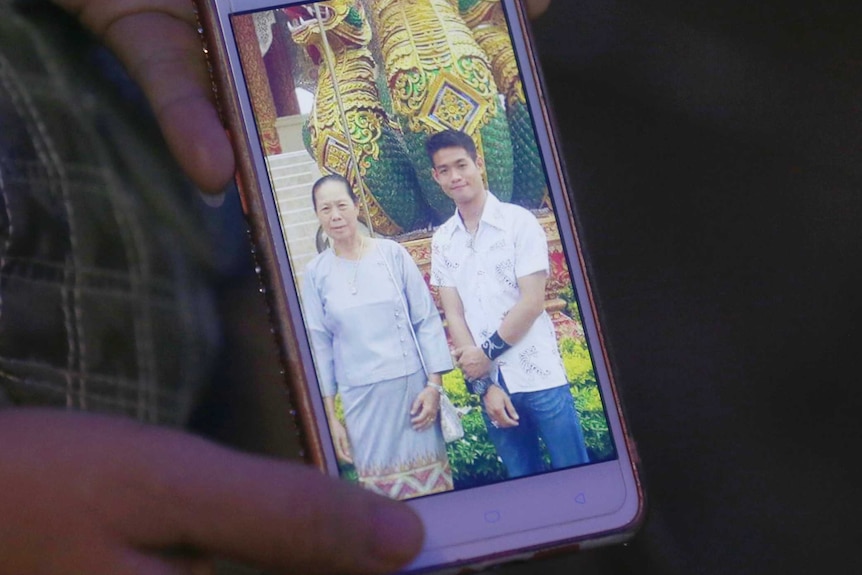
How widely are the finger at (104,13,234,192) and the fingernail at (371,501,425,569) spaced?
14cm

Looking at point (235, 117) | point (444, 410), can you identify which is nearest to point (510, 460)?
point (444, 410)

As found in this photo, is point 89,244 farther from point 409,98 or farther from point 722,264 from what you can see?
point 722,264

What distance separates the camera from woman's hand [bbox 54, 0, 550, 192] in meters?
0.31

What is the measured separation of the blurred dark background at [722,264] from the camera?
32 centimetres

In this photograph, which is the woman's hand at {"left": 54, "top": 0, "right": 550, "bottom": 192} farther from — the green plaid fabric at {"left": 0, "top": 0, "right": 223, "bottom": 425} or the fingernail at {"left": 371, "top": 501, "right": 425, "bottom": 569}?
the fingernail at {"left": 371, "top": 501, "right": 425, "bottom": 569}

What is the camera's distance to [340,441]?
31cm

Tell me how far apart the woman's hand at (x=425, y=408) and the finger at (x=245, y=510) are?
0.06 metres

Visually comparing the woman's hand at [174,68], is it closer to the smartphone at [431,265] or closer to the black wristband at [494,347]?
the smartphone at [431,265]

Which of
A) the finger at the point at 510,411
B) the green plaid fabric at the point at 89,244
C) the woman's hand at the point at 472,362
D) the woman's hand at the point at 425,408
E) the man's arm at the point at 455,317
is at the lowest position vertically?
the finger at the point at 510,411

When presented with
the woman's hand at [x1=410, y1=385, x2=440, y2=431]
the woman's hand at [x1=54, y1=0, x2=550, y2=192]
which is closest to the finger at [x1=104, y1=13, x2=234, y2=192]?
the woman's hand at [x1=54, y1=0, x2=550, y2=192]

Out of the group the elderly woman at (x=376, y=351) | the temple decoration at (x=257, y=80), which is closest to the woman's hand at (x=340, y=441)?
the elderly woman at (x=376, y=351)

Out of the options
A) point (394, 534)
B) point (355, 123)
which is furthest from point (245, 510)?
point (355, 123)

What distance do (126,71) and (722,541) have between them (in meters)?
0.30

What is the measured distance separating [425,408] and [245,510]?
89mm
